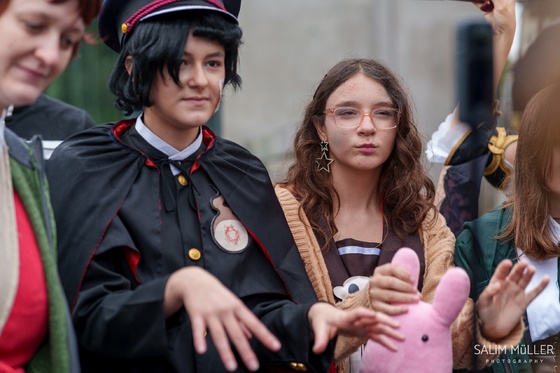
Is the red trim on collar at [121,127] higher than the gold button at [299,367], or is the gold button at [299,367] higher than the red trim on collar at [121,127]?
the red trim on collar at [121,127]

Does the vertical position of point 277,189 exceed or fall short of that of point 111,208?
it falls short

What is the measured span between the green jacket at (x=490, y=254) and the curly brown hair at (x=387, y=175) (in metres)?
0.19

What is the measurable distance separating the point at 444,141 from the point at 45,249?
1.93 m

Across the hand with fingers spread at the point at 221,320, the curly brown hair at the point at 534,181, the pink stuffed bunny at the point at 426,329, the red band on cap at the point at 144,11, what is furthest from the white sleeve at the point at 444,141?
the hand with fingers spread at the point at 221,320

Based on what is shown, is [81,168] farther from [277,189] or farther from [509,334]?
[509,334]

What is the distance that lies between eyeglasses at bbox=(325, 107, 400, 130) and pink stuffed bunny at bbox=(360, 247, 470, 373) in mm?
738

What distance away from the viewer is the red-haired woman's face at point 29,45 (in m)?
2.14

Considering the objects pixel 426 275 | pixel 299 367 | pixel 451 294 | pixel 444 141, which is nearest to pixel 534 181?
pixel 426 275

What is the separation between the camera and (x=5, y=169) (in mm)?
2234

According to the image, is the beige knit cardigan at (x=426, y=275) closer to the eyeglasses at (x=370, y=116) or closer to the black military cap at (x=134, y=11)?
the eyeglasses at (x=370, y=116)

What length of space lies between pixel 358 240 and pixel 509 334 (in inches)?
27.3

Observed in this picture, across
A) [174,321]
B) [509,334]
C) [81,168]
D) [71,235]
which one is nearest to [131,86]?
[81,168]

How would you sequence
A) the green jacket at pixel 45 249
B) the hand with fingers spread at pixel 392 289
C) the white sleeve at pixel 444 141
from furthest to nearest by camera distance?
the white sleeve at pixel 444 141
the hand with fingers spread at pixel 392 289
the green jacket at pixel 45 249

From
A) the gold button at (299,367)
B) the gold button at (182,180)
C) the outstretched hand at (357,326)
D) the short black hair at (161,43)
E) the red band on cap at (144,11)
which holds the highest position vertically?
the red band on cap at (144,11)
